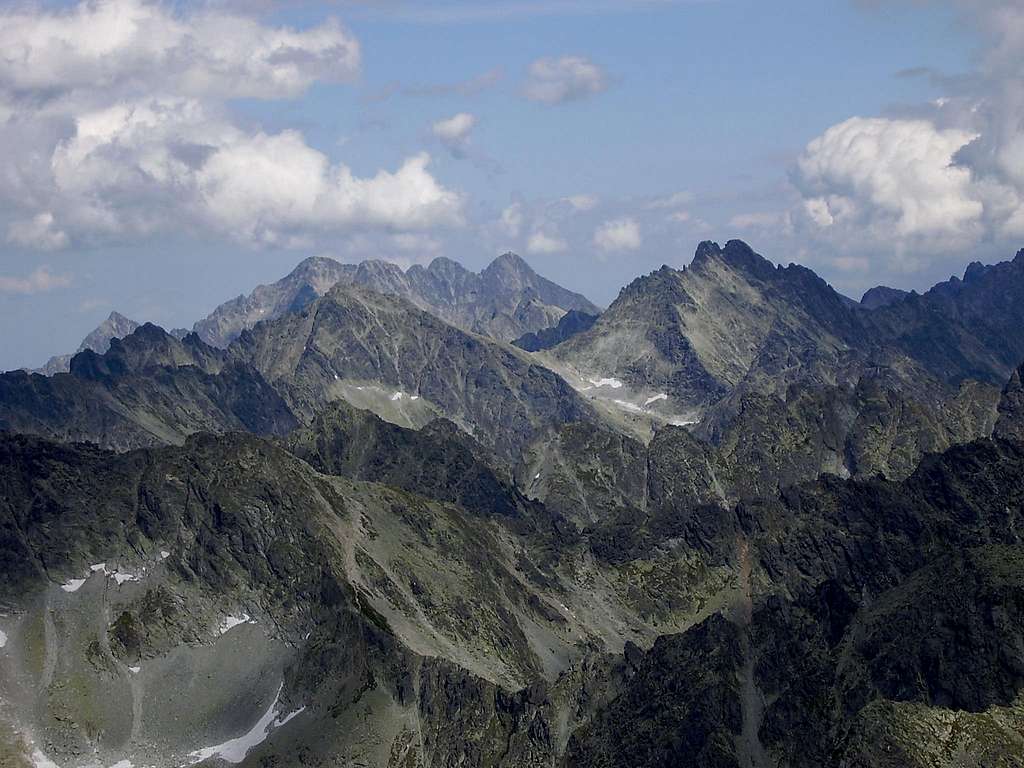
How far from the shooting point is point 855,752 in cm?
19588

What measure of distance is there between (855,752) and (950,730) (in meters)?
14.0

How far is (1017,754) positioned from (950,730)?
9511mm

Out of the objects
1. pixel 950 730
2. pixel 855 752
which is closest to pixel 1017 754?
pixel 950 730

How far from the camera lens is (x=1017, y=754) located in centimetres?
18812

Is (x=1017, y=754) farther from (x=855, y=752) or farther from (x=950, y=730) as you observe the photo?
(x=855, y=752)

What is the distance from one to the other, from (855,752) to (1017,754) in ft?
73.7

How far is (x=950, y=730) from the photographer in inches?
7594
